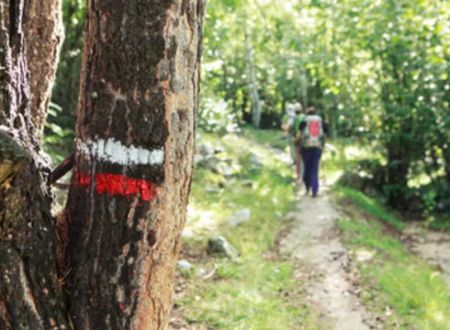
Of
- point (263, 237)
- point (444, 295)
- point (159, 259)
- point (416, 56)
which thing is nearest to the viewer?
point (159, 259)

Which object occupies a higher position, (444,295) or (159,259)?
(159,259)

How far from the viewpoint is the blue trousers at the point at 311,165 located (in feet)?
39.3

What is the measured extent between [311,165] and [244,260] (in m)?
4.95

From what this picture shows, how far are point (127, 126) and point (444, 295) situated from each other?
5697 mm

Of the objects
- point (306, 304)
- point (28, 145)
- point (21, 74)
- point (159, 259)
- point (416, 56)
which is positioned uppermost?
point (416, 56)

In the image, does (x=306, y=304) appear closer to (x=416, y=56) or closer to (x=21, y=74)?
(x=21, y=74)

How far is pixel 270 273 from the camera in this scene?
23.9 feet

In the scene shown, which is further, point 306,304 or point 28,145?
point 306,304

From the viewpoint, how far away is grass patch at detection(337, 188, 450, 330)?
19.6 feet

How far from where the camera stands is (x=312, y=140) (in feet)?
38.7

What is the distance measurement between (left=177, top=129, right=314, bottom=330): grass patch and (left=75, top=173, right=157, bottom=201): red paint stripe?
127 inches

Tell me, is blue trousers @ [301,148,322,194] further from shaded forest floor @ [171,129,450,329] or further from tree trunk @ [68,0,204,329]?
tree trunk @ [68,0,204,329]

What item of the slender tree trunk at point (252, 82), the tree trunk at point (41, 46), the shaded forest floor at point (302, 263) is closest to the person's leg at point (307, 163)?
the shaded forest floor at point (302, 263)

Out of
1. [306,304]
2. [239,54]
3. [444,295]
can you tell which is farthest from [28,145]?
[239,54]
